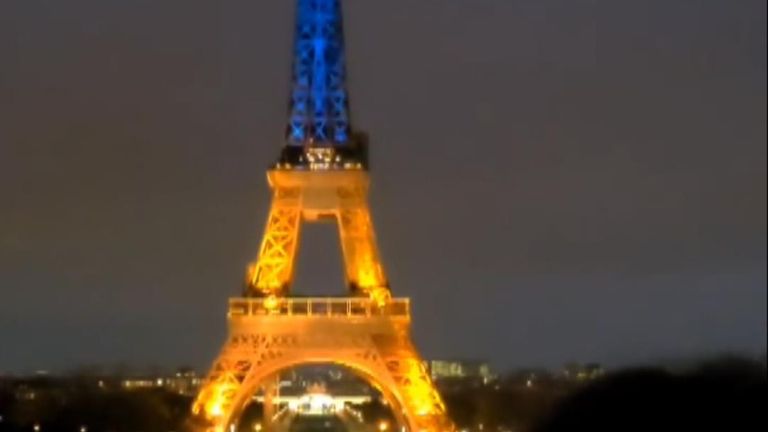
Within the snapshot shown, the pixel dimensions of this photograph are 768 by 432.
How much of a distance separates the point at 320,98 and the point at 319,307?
7.83 ft

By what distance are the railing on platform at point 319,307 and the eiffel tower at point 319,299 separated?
11 millimetres

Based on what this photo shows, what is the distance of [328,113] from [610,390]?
13.2 meters

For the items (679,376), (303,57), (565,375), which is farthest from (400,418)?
(679,376)

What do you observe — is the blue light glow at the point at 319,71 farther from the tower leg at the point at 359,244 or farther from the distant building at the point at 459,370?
the distant building at the point at 459,370

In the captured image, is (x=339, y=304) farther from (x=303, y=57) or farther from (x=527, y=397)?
(x=527, y=397)

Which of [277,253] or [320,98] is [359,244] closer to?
[277,253]

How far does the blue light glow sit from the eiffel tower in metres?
0.01

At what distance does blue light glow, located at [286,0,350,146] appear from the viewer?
19.0 metres

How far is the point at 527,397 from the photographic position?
13328mm

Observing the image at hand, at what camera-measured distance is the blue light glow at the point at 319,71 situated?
18969 millimetres

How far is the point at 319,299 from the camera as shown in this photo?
19.0m

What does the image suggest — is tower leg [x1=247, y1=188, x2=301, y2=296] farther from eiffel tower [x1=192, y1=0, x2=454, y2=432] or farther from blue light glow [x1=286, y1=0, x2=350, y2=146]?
blue light glow [x1=286, y1=0, x2=350, y2=146]

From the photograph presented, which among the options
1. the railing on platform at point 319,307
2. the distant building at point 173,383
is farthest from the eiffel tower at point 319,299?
the distant building at point 173,383

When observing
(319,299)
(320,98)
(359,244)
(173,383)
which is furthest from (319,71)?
(173,383)
